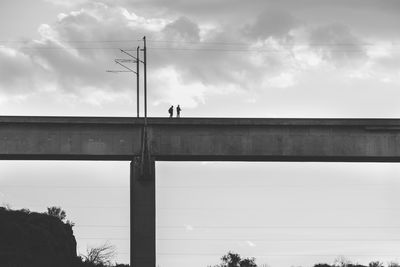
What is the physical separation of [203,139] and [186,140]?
0.95 meters

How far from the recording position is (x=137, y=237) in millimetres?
48500

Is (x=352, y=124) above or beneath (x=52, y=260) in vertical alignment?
above

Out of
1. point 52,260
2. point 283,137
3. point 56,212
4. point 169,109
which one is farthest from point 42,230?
point 56,212

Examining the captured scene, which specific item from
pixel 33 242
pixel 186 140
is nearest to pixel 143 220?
pixel 186 140

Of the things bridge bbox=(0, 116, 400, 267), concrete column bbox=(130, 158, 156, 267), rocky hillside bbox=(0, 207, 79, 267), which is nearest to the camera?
concrete column bbox=(130, 158, 156, 267)

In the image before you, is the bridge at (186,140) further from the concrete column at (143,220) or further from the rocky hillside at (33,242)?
the rocky hillside at (33,242)

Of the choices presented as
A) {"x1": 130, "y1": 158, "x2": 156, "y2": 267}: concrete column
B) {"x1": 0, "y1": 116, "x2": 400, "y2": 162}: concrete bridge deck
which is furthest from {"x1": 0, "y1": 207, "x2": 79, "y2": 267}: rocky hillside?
{"x1": 130, "y1": 158, "x2": 156, "y2": 267}: concrete column

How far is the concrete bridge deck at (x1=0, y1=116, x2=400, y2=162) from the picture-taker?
164ft

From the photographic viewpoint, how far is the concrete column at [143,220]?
4825 cm

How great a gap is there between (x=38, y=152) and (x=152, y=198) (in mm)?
6858

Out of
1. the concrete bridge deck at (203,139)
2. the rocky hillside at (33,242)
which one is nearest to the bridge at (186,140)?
the concrete bridge deck at (203,139)

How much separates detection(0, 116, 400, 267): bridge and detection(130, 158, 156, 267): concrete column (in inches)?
2.4

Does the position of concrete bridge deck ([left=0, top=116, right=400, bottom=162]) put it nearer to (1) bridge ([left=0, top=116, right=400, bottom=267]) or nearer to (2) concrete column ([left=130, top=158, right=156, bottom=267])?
(1) bridge ([left=0, top=116, right=400, bottom=267])

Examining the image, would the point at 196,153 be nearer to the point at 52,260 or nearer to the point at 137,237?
the point at 137,237
